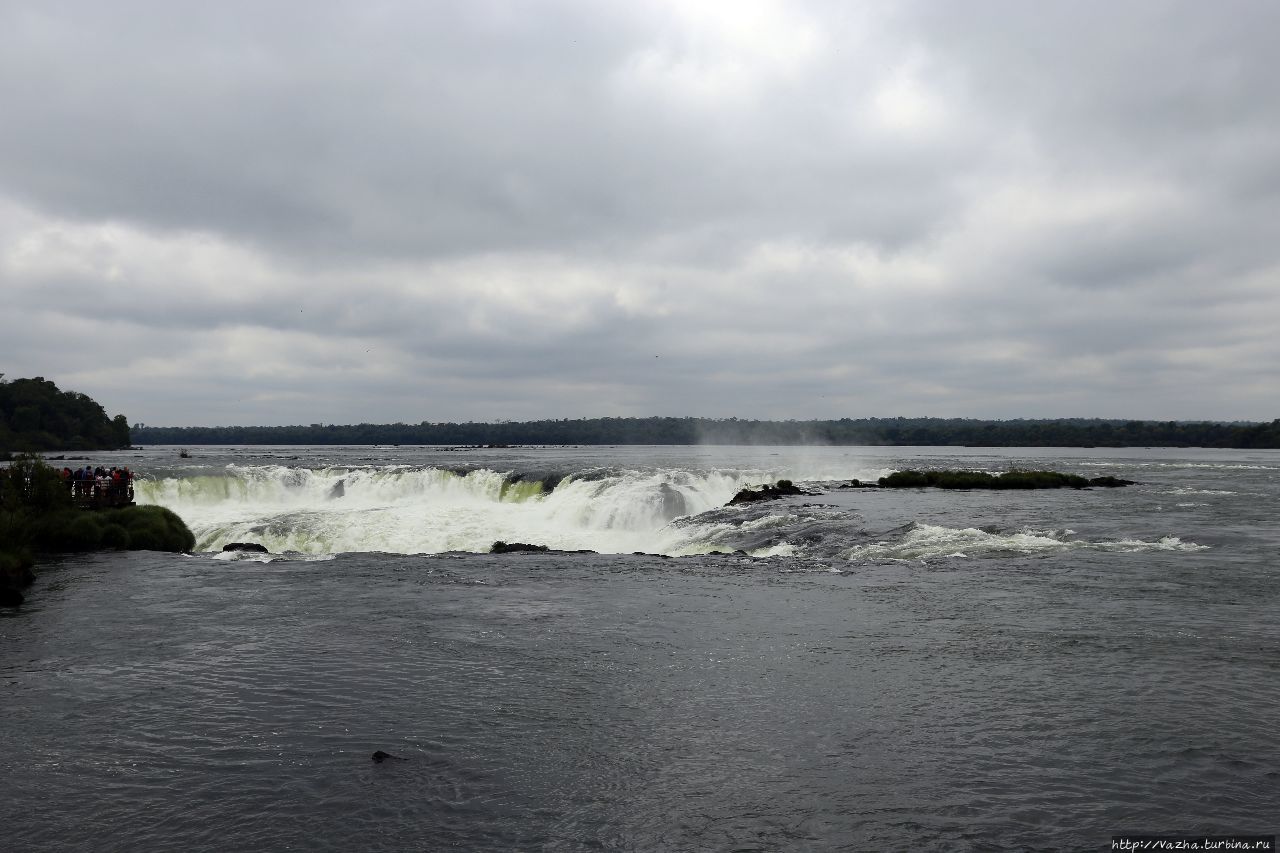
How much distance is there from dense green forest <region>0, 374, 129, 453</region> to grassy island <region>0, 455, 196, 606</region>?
112468 mm

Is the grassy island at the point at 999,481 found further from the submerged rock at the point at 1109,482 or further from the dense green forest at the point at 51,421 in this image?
the dense green forest at the point at 51,421

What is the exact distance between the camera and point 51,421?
13275cm

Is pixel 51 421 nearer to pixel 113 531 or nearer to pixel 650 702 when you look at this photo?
pixel 113 531

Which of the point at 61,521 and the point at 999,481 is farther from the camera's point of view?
the point at 999,481

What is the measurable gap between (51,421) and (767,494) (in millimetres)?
137690

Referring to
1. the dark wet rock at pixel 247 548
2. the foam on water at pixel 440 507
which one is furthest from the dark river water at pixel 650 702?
the foam on water at pixel 440 507

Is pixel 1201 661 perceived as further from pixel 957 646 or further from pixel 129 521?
pixel 129 521

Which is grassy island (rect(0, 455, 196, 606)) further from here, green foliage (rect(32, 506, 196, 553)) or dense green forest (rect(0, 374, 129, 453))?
dense green forest (rect(0, 374, 129, 453))

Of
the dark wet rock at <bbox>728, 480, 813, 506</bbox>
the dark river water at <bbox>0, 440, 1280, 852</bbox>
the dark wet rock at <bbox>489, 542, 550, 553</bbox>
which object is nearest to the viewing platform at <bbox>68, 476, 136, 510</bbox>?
the dark river water at <bbox>0, 440, 1280, 852</bbox>

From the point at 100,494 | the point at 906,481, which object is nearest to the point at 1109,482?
the point at 906,481

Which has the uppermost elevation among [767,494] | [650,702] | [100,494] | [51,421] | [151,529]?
[51,421]

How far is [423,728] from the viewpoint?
9.72 m

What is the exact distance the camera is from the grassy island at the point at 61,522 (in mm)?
25141

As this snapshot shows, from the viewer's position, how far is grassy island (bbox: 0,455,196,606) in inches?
990
